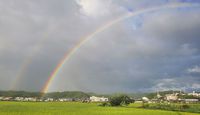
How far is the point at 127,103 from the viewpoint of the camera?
144750mm

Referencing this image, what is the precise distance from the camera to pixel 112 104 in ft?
456

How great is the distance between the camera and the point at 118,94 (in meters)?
144

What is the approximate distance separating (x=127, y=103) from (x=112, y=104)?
9.89m

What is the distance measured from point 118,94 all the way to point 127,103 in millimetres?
6764

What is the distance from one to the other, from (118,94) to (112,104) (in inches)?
296
